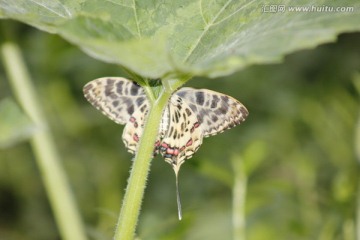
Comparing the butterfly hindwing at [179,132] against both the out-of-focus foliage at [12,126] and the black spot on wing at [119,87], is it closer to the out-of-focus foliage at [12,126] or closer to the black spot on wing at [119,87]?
the black spot on wing at [119,87]

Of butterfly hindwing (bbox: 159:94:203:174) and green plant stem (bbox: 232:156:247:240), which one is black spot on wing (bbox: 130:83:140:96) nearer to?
butterfly hindwing (bbox: 159:94:203:174)

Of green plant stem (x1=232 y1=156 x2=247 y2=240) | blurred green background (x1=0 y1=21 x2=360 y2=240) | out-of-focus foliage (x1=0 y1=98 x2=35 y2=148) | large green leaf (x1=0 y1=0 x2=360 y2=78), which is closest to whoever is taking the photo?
large green leaf (x1=0 y1=0 x2=360 y2=78)

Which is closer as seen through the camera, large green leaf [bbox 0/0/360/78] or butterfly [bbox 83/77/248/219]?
large green leaf [bbox 0/0/360/78]

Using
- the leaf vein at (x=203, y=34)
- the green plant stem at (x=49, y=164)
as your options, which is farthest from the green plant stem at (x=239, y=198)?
the leaf vein at (x=203, y=34)

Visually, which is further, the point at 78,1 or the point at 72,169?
the point at 72,169

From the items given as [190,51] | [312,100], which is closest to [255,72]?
[312,100]

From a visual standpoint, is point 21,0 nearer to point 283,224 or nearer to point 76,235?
point 76,235

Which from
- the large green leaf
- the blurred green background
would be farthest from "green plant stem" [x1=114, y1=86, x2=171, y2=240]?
the blurred green background
